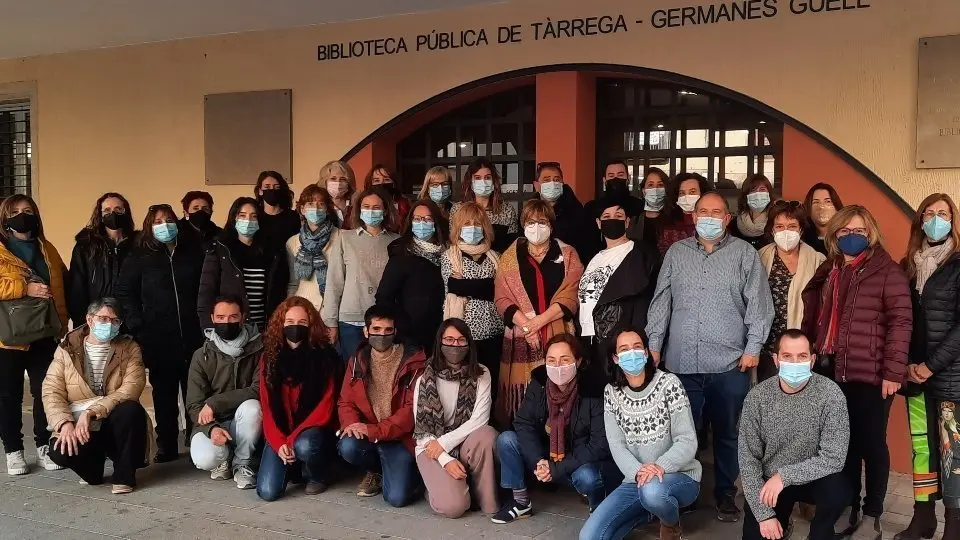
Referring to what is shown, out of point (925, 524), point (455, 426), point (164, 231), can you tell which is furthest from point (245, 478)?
point (925, 524)

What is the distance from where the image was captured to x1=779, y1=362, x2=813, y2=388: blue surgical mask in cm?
416

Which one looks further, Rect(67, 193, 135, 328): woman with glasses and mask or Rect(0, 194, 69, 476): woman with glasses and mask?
Rect(67, 193, 135, 328): woman with glasses and mask

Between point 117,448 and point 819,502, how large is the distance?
3.90 meters

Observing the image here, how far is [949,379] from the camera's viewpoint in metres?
4.47

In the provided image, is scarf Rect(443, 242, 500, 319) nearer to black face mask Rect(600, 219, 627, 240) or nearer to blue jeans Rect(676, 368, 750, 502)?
black face mask Rect(600, 219, 627, 240)

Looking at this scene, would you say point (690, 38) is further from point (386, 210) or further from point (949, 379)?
point (949, 379)

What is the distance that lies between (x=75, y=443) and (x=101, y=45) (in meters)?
5.20

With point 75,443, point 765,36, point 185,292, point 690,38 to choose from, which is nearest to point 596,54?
point 690,38

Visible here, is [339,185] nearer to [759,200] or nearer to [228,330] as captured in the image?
[228,330]

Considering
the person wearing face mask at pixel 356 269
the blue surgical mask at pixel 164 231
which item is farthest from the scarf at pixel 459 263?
the blue surgical mask at pixel 164 231

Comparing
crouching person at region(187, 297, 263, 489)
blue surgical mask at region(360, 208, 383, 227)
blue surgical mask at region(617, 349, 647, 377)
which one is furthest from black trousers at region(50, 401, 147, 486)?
blue surgical mask at region(617, 349, 647, 377)

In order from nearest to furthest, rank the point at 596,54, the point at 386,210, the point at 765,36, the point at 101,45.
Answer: the point at 386,210 → the point at 765,36 → the point at 596,54 → the point at 101,45

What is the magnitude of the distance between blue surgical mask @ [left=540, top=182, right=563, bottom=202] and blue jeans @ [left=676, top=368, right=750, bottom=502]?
1.48 metres

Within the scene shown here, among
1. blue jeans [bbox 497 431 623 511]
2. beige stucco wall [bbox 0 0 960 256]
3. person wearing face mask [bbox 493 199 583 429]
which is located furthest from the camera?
beige stucco wall [bbox 0 0 960 256]
